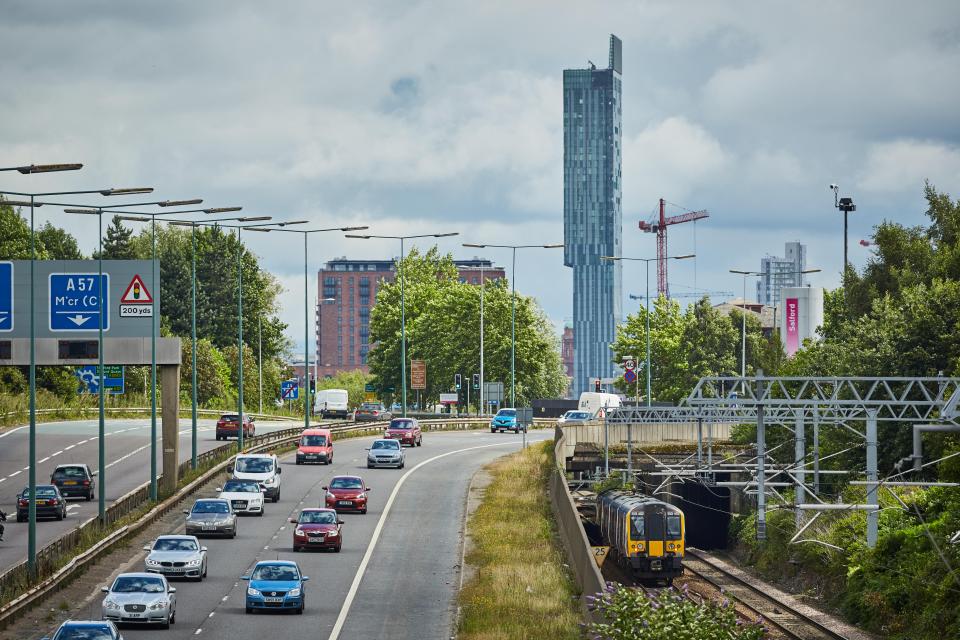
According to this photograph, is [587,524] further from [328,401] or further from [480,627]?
[328,401]

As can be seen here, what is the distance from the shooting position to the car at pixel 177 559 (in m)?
44.0

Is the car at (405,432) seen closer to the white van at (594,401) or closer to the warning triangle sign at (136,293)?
the white van at (594,401)

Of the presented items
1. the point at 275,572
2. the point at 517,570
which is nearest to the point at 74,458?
the point at 517,570

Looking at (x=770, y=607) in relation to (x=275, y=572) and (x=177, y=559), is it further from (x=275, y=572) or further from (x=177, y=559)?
(x=177, y=559)

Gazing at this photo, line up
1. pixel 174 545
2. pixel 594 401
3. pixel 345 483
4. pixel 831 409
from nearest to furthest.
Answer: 1. pixel 174 545
2. pixel 831 409
3. pixel 345 483
4. pixel 594 401

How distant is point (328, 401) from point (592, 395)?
2841cm

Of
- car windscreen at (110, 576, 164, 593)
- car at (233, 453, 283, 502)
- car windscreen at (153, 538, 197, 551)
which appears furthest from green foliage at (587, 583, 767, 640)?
car at (233, 453, 283, 502)

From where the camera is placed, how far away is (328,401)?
134125mm

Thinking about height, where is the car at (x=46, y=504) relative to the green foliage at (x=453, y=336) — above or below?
below

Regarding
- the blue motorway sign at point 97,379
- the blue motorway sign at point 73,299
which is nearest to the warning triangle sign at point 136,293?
the blue motorway sign at point 73,299

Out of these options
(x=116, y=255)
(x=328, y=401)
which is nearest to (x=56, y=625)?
(x=328, y=401)

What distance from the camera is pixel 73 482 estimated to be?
65.6 m

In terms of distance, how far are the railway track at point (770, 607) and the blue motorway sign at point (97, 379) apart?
56050 millimetres

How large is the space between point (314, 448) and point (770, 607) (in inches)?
1490
